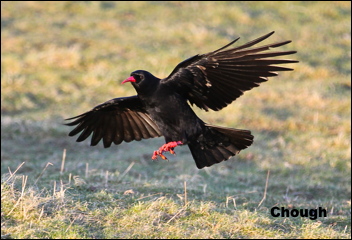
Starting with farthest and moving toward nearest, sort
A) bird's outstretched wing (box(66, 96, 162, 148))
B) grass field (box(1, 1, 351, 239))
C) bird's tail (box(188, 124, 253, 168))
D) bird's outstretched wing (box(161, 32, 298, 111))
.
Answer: bird's outstretched wing (box(66, 96, 162, 148)), bird's tail (box(188, 124, 253, 168)), bird's outstretched wing (box(161, 32, 298, 111)), grass field (box(1, 1, 351, 239))

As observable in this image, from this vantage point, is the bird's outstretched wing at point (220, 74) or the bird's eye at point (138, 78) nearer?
the bird's outstretched wing at point (220, 74)

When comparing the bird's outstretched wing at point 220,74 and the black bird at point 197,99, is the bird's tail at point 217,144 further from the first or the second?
the bird's outstretched wing at point 220,74

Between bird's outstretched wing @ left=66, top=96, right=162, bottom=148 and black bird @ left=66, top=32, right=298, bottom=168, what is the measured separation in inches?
0.5

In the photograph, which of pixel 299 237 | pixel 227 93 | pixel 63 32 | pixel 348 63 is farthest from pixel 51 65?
pixel 299 237

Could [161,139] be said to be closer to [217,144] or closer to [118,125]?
[118,125]

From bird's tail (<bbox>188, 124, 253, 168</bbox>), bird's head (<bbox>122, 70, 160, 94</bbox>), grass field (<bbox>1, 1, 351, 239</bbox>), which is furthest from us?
bird's tail (<bbox>188, 124, 253, 168</bbox>)

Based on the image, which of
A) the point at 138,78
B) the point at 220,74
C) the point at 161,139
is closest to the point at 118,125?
the point at 138,78

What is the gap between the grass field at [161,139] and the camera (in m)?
5.82

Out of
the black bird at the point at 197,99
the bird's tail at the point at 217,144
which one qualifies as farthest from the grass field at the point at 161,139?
the black bird at the point at 197,99

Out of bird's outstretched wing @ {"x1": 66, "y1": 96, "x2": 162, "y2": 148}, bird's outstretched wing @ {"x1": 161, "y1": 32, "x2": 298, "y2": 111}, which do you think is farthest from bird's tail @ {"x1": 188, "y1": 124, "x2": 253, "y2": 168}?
bird's outstretched wing @ {"x1": 66, "y1": 96, "x2": 162, "y2": 148}

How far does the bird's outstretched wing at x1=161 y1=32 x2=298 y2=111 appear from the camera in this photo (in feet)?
19.5

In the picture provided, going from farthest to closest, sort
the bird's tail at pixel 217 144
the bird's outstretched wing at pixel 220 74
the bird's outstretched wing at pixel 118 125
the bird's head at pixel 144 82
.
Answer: the bird's outstretched wing at pixel 118 125 → the bird's tail at pixel 217 144 → the bird's head at pixel 144 82 → the bird's outstretched wing at pixel 220 74

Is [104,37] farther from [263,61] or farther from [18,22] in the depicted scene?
[263,61]

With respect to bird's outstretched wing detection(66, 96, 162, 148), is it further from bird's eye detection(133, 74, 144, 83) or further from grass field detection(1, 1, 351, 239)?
bird's eye detection(133, 74, 144, 83)
